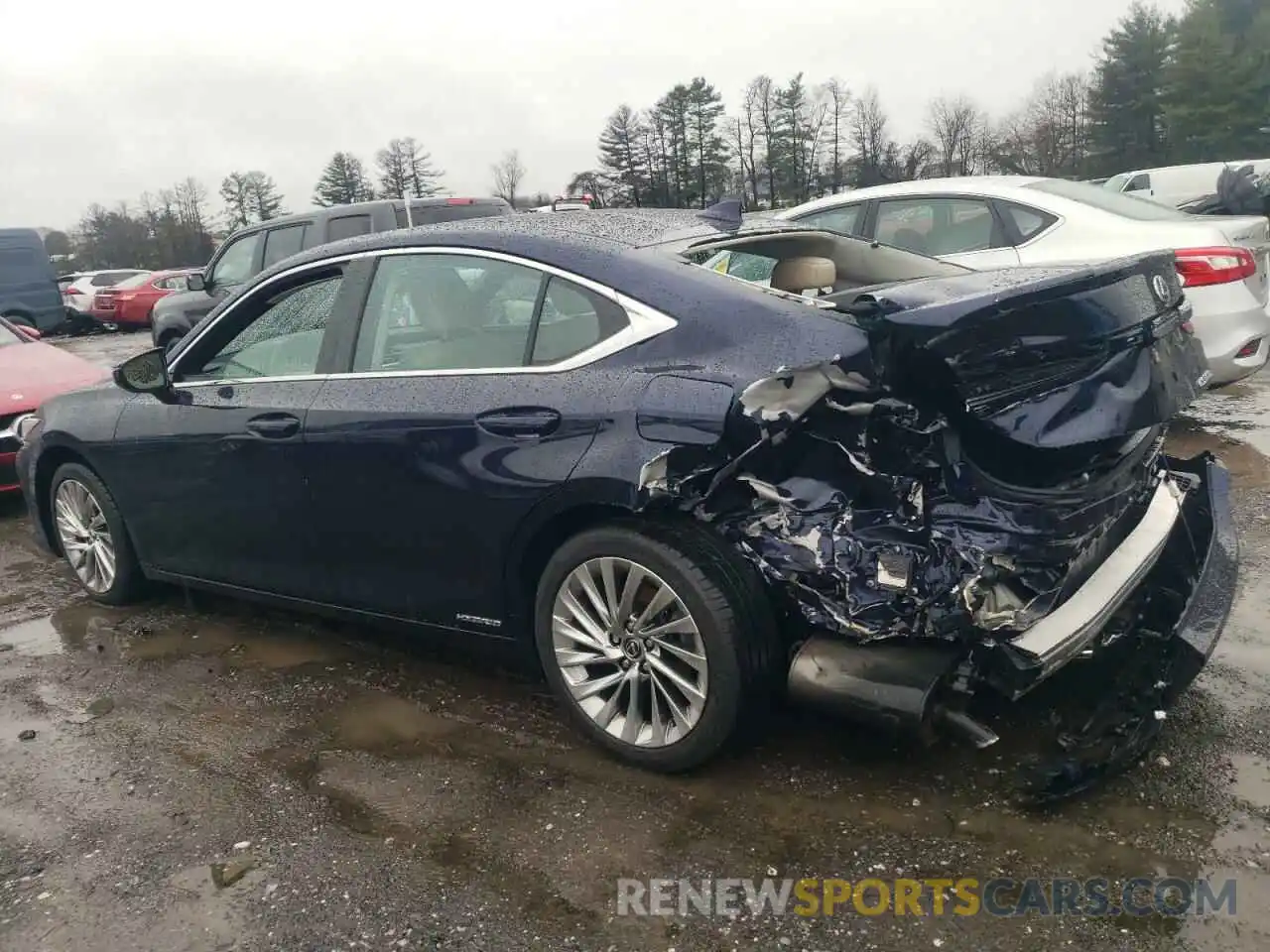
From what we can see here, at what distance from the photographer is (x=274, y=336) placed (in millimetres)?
4027

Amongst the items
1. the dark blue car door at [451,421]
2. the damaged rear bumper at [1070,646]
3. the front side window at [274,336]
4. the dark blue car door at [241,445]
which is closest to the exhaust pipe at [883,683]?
the damaged rear bumper at [1070,646]

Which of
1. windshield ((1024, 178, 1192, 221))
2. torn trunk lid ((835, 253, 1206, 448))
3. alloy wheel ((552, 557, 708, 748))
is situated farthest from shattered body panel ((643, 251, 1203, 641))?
windshield ((1024, 178, 1192, 221))

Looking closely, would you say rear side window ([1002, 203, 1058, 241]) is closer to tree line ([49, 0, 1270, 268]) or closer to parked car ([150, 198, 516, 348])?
parked car ([150, 198, 516, 348])

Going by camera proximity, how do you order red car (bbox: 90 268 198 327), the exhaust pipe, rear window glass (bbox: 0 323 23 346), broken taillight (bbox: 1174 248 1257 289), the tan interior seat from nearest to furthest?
the exhaust pipe, the tan interior seat, broken taillight (bbox: 1174 248 1257 289), rear window glass (bbox: 0 323 23 346), red car (bbox: 90 268 198 327)

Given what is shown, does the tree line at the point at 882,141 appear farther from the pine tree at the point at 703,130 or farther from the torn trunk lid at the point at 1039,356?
the torn trunk lid at the point at 1039,356

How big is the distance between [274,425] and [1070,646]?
2.77 meters

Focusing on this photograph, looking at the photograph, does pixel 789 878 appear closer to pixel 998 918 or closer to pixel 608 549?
pixel 998 918

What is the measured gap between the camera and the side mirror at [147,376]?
13.9 feet

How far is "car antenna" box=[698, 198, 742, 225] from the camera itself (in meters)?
3.93

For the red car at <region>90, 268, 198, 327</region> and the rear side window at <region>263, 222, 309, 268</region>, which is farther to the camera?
the red car at <region>90, 268, 198, 327</region>

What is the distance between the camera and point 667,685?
9.85 feet

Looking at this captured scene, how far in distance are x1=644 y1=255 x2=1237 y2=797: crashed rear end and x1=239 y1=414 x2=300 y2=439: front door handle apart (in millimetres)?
1571

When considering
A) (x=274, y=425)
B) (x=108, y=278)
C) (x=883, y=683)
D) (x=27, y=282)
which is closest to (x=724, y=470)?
(x=883, y=683)

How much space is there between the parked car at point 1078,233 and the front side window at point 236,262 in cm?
559
